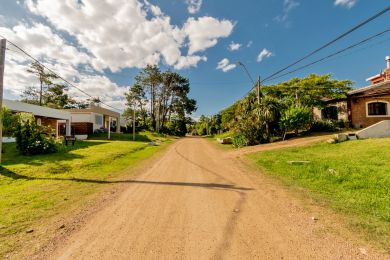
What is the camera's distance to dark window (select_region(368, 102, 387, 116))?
2194cm

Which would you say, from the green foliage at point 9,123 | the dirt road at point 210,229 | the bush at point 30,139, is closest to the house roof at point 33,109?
the green foliage at point 9,123

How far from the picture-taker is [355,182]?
7.32 metres

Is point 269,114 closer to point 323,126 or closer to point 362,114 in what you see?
point 323,126

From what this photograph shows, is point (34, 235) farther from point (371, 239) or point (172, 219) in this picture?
point (371, 239)

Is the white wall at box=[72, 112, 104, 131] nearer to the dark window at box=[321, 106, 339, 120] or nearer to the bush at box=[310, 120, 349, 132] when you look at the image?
the bush at box=[310, 120, 349, 132]

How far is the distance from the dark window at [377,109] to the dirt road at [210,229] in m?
21.5

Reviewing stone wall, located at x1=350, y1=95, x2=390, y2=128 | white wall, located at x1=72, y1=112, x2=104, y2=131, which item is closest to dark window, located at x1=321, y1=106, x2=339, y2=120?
stone wall, located at x1=350, y1=95, x2=390, y2=128

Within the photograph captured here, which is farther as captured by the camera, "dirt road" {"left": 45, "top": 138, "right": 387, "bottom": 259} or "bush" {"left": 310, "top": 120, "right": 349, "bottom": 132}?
"bush" {"left": 310, "top": 120, "right": 349, "bottom": 132}

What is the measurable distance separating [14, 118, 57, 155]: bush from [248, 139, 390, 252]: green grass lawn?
1442cm

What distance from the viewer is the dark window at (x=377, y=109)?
21938 millimetres

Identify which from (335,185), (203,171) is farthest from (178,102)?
(335,185)

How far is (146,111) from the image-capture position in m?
61.5

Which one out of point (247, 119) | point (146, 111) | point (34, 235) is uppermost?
point (146, 111)

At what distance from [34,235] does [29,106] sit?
74.3ft
